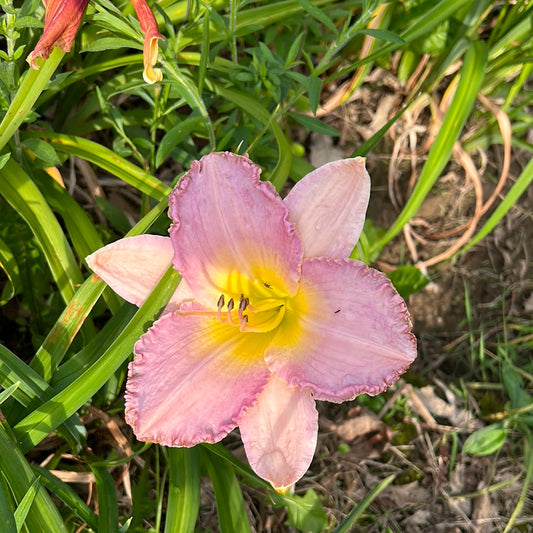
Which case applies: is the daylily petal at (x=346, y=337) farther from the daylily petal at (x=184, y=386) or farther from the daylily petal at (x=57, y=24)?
the daylily petal at (x=57, y=24)

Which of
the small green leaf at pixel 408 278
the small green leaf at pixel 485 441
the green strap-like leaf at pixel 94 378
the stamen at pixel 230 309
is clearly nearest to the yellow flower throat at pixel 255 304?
the stamen at pixel 230 309

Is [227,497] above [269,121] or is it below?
below

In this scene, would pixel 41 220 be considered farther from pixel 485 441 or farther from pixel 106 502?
pixel 485 441

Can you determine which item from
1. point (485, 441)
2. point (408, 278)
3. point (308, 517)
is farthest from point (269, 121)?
point (485, 441)

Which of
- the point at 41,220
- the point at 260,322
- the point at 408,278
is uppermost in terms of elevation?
the point at 41,220

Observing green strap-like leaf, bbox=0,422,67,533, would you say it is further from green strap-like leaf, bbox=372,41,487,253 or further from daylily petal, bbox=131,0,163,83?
green strap-like leaf, bbox=372,41,487,253

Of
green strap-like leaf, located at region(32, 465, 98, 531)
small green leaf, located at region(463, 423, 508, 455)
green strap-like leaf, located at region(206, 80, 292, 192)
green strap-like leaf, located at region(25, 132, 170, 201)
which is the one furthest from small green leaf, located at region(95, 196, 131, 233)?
small green leaf, located at region(463, 423, 508, 455)
